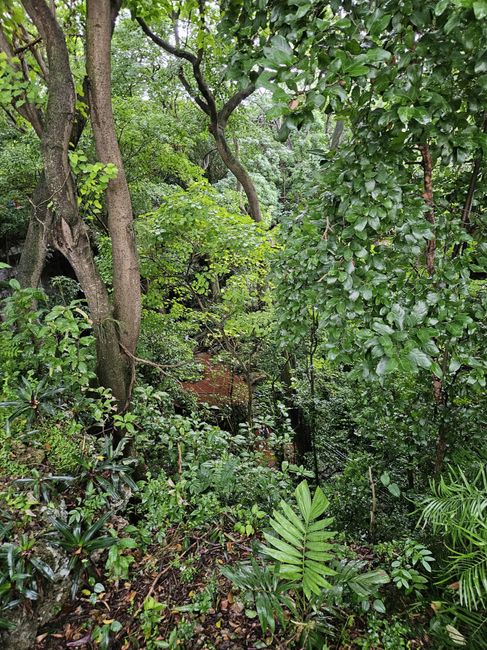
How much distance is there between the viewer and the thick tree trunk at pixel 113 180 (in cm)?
263

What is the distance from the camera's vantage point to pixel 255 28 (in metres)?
1.55

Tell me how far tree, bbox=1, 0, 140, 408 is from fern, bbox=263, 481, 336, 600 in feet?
6.00

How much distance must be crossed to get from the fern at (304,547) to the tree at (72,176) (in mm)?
1830

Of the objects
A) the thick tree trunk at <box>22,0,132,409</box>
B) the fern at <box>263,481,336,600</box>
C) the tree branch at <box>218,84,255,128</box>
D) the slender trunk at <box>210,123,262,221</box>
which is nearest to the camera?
the fern at <box>263,481,336,600</box>

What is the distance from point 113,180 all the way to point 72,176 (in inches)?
11.6

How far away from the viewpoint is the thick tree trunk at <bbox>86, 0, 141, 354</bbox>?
8.62 feet

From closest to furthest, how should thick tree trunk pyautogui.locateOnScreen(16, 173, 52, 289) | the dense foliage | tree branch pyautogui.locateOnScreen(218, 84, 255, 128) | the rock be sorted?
the dense foliage → the rock → thick tree trunk pyautogui.locateOnScreen(16, 173, 52, 289) → tree branch pyautogui.locateOnScreen(218, 84, 255, 128)

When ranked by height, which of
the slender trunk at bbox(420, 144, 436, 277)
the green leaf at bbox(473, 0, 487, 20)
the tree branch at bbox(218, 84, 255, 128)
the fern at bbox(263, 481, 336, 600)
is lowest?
the fern at bbox(263, 481, 336, 600)

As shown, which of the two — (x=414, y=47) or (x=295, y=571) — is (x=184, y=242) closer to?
(x=414, y=47)

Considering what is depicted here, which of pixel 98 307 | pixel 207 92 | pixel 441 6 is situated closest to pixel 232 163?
pixel 207 92

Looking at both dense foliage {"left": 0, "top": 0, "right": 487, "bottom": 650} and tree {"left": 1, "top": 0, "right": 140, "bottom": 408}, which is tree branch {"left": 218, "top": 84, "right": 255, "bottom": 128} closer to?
dense foliage {"left": 0, "top": 0, "right": 487, "bottom": 650}

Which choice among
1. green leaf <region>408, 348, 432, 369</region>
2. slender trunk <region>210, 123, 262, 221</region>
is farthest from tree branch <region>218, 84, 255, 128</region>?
green leaf <region>408, 348, 432, 369</region>

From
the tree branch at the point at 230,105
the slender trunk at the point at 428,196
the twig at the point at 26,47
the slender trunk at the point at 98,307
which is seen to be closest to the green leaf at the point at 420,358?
the slender trunk at the point at 428,196

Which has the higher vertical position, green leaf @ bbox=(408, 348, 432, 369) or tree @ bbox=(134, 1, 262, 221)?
tree @ bbox=(134, 1, 262, 221)
